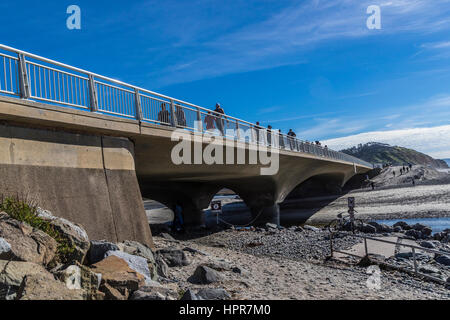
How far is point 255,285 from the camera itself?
763cm

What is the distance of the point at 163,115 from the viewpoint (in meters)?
13.5

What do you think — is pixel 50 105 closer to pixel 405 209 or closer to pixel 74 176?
pixel 74 176

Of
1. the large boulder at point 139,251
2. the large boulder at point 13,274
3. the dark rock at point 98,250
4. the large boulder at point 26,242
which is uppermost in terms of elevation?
the large boulder at point 26,242

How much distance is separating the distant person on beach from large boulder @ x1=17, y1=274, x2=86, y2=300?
9.20 meters

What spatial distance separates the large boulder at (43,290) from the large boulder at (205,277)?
3315 millimetres

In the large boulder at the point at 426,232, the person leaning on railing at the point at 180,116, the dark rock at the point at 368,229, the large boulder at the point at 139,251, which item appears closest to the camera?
the large boulder at the point at 139,251

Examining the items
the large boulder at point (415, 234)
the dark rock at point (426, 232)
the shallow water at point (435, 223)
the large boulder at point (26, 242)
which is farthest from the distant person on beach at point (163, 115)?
the shallow water at point (435, 223)

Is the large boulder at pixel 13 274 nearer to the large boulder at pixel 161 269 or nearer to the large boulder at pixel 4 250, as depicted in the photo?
the large boulder at pixel 4 250

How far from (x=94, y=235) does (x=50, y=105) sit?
3.33 m

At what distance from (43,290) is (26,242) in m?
1.42

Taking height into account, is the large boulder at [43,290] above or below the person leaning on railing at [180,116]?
below

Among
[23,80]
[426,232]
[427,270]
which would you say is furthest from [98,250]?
[426,232]

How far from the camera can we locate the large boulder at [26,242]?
5.13 meters
